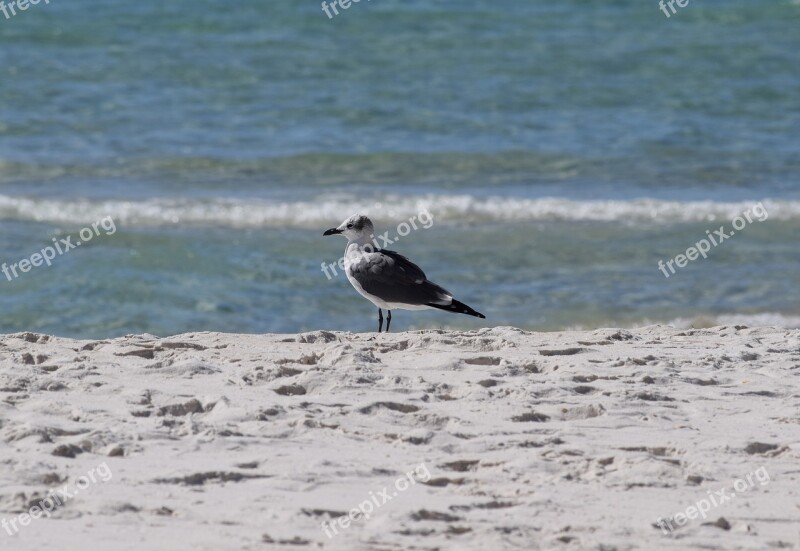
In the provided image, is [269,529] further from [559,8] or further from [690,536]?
[559,8]

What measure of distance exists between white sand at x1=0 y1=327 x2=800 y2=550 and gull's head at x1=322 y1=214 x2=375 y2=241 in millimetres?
660

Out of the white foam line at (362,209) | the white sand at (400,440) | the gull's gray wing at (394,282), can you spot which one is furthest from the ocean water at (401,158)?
the white sand at (400,440)

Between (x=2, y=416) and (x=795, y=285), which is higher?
(x=2, y=416)

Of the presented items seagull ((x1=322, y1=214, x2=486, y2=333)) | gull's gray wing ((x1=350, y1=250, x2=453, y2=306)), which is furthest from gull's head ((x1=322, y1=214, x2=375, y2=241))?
gull's gray wing ((x1=350, y1=250, x2=453, y2=306))

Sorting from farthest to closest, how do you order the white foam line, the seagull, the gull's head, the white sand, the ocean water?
the white foam line
the ocean water
the gull's head
the seagull
the white sand

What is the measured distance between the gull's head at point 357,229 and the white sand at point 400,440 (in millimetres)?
660

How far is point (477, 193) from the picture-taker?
13070 mm

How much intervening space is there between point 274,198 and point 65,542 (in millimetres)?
9439

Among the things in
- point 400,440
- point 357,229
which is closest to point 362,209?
point 357,229

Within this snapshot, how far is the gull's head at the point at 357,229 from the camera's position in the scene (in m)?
6.56

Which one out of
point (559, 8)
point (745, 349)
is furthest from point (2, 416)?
point (559, 8)

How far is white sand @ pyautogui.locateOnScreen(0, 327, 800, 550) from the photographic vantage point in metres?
3.87

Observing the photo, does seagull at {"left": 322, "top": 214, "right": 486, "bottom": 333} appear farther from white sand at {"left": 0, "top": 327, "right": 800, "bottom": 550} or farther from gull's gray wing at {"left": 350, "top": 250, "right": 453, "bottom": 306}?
white sand at {"left": 0, "top": 327, "right": 800, "bottom": 550}

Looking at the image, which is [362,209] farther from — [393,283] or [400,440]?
[400,440]
